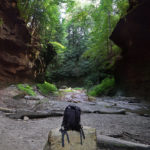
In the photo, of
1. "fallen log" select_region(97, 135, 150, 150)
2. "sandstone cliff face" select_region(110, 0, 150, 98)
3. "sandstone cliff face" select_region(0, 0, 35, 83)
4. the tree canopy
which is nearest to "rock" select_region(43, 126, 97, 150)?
"fallen log" select_region(97, 135, 150, 150)

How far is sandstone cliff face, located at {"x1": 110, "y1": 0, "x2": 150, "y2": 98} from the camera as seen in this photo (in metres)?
9.13

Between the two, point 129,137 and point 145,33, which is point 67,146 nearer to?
point 129,137

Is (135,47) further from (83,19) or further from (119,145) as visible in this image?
(119,145)

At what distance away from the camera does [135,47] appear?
11.4m

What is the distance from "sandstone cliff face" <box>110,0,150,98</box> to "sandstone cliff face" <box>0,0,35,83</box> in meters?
7.85

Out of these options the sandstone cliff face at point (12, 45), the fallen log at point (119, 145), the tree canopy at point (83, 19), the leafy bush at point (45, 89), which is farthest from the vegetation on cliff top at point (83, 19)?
the fallen log at point (119, 145)

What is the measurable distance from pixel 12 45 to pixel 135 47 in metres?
9.97

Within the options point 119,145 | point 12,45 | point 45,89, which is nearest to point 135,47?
point 45,89

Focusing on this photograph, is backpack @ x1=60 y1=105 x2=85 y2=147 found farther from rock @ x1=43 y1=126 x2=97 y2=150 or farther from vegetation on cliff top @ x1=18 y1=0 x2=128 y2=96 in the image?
vegetation on cliff top @ x1=18 y1=0 x2=128 y2=96

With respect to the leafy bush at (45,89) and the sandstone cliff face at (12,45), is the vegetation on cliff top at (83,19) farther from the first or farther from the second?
the leafy bush at (45,89)

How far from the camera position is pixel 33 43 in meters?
12.3

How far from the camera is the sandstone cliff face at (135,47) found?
9127mm

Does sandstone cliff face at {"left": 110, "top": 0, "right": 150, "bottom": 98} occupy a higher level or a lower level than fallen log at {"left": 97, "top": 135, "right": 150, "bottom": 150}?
higher

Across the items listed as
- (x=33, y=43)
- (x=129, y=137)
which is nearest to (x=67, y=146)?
(x=129, y=137)
